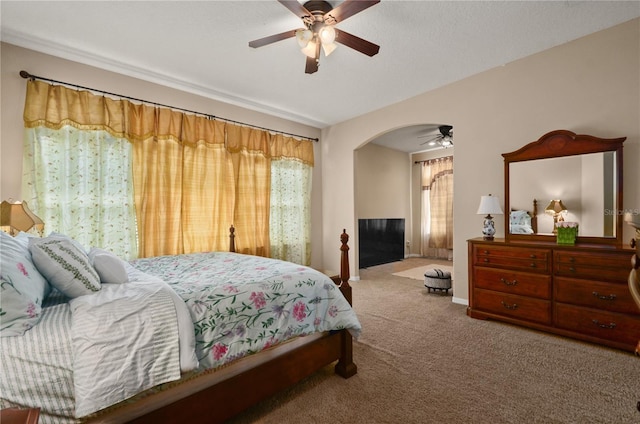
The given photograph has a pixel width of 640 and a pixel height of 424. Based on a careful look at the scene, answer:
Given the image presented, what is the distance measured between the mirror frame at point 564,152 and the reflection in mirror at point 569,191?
0.04 meters

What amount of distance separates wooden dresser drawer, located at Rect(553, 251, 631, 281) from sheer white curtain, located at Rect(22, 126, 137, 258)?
4223mm

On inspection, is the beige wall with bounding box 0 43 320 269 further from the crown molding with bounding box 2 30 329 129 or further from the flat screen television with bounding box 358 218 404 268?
the flat screen television with bounding box 358 218 404 268

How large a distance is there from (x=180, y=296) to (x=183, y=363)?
0.32 metres

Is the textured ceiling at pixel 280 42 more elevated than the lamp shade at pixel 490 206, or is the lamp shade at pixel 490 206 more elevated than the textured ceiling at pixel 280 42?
the textured ceiling at pixel 280 42

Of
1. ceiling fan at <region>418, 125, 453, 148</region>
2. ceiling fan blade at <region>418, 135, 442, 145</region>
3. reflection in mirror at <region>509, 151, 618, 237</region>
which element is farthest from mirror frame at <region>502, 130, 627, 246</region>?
ceiling fan blade at <region>418, 135, 442, 145</region>

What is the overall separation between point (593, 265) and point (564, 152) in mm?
1094

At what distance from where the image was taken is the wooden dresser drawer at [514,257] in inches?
102

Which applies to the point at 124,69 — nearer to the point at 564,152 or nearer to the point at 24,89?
the point at 24,89

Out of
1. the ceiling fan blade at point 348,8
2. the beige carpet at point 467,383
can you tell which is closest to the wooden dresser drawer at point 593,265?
the beige carpet at point 467,383

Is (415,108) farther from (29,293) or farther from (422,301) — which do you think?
(29,293)

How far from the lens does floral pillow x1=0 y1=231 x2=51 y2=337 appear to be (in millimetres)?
1021

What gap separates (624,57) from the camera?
246 cm

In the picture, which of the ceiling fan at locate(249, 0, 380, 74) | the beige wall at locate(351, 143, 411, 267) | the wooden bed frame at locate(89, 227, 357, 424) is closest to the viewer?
the wooden bed frame at locate(89, 227, 357, 424)

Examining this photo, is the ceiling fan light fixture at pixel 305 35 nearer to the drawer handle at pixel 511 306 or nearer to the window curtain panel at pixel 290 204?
the window curtain panel at pixel 290 204
